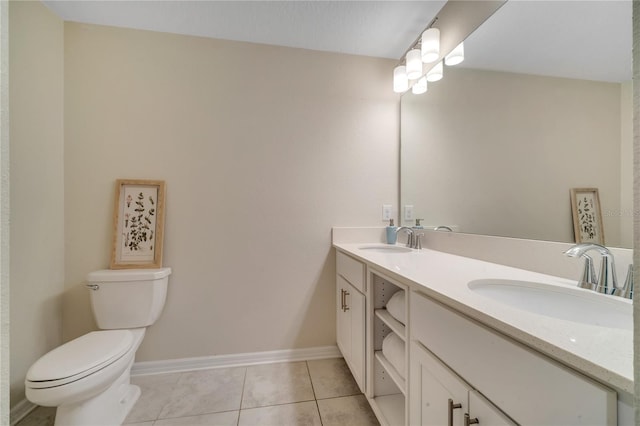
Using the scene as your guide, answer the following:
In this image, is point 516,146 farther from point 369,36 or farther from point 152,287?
point 152,287

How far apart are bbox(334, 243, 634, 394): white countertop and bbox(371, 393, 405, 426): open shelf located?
0.66 m

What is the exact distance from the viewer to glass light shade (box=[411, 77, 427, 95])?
1632 millimetres

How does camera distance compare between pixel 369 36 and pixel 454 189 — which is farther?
pixel 369 36

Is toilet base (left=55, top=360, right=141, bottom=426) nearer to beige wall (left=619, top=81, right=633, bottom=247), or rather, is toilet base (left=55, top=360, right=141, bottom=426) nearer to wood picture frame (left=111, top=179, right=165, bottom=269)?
wood picture frame (left=111, top=179, right=165, bottom=269)

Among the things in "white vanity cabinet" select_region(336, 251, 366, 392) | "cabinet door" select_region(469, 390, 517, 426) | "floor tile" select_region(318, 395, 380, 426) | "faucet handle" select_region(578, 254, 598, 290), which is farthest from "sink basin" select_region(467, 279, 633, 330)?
"floor tile" select_region(318, 395, 380, 426)

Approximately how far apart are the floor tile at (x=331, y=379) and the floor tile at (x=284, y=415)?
0.37 feet

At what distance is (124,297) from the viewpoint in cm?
143

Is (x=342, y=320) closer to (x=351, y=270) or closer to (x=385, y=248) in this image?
(x=351, y=270)

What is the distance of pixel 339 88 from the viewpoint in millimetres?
1834

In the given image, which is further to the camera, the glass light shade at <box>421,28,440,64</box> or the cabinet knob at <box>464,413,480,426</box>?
the glass light shade at <box>421,28,440,64</box>

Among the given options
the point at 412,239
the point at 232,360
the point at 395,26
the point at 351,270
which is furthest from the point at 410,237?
the point at 232,360

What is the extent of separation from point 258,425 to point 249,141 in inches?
64.8

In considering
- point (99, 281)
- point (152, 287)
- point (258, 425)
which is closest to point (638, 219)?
point (258, 425)

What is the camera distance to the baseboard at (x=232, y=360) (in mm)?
1603
